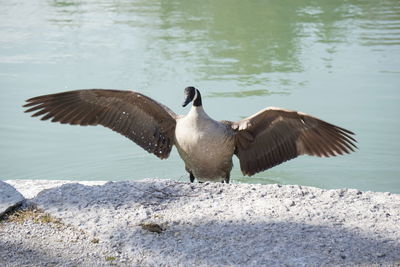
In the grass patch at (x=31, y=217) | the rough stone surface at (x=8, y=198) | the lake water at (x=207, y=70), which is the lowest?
the lake water at (x=207, y=70)

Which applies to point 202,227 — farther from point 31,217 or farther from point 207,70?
point 207,70

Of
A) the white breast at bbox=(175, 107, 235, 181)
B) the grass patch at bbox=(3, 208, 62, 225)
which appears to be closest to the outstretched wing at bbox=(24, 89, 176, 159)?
the white breast at bbox=(175, 107, 235, 181)

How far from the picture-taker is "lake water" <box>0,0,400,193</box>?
7.74m

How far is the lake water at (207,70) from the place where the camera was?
25.4ft

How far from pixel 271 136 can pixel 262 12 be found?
10.7m

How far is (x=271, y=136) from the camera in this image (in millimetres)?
5980

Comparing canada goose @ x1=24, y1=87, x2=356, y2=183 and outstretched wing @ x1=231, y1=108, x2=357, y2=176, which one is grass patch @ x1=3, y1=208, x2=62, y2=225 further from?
outstretched wing @ x1=231, y1=108, x2=357, y2=176

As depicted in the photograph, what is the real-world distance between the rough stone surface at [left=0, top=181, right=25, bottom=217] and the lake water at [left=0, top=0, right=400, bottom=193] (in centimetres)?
292

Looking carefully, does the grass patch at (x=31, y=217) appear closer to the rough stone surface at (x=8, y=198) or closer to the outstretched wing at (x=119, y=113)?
the rough stone surface at (x=8, y=198)

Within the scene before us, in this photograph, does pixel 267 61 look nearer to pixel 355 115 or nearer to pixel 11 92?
pixel 355 115

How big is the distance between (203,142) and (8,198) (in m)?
2.01

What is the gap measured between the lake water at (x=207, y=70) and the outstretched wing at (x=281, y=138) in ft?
3.90

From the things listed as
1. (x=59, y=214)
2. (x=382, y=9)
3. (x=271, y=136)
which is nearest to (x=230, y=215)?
(x=59, y=214)

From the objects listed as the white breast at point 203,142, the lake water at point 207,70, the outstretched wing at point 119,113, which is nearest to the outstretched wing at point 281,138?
the white breast at point 203,142
